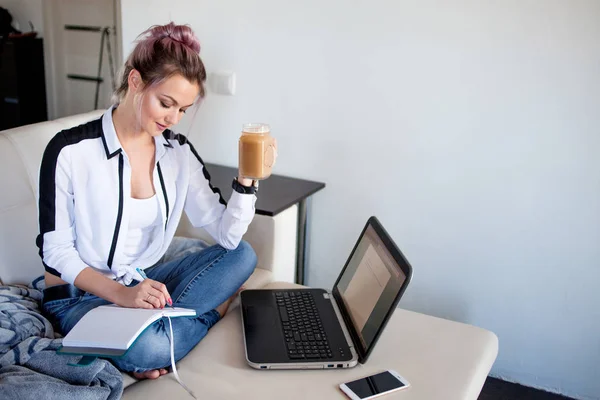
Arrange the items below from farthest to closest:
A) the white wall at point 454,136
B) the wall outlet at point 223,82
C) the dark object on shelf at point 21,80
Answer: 1. the dark object on shelf at point 21,80
2. the wall outlet at point 223,82
3. the white wall at point 454,136

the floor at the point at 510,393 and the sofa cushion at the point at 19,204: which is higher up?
the sofa cushion at the point at 19,204

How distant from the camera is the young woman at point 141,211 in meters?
1.52

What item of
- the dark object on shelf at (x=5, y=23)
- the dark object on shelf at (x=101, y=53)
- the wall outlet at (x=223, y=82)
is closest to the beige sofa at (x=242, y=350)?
the wall outlet at (x=223, y=82)

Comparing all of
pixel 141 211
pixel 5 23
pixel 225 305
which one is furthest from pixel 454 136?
pixel 5 23

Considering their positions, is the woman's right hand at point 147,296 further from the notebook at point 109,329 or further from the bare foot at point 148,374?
the bare foot at point 148,374

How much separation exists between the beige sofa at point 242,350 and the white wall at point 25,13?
290 centimetres

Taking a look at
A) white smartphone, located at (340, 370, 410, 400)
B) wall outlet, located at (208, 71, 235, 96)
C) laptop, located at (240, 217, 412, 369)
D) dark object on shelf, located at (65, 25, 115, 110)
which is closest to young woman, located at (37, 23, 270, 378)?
laptop, located at (240, 217, 412, 369)

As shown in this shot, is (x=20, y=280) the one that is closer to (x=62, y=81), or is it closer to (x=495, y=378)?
(x=495, y=378)

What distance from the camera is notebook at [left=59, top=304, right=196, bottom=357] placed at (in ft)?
4.36

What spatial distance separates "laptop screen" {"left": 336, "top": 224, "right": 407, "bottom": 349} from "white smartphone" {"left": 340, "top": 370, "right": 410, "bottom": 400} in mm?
77

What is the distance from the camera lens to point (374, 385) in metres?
1.40

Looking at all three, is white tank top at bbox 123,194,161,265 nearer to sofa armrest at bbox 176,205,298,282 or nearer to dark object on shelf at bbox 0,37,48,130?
sofa armrest at bbox 176,205,298,282

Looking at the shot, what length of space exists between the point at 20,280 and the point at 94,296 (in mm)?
277

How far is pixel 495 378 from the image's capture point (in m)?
2.14
